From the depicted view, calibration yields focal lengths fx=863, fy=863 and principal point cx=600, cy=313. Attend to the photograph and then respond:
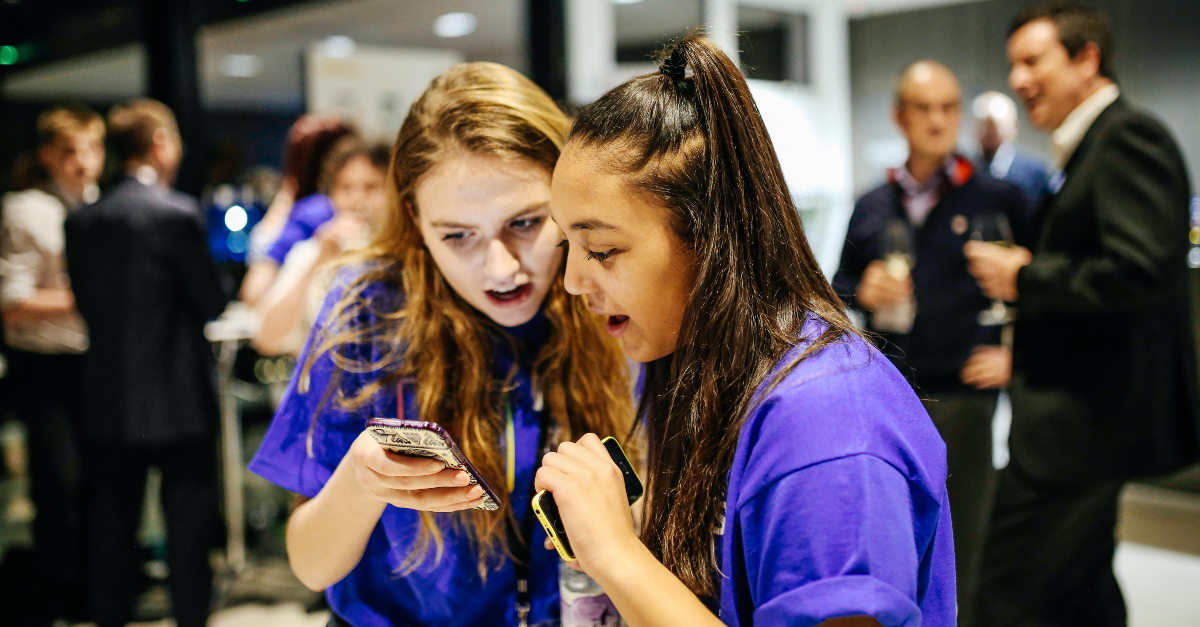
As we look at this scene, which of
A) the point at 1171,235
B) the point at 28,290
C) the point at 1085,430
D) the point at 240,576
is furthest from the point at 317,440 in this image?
the point at 28,290

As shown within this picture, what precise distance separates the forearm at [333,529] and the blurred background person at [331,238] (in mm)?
1646

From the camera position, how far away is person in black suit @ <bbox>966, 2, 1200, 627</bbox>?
7.13 feet

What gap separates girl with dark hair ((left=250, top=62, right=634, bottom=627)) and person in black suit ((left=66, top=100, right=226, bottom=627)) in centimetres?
202

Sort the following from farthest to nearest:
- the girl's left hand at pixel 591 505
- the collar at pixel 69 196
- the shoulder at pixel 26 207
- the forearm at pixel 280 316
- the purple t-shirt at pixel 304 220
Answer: the collar at pixel 69 196 → the shoulder at pixel 26 207 → the purple t-shirt at pixel 304 220 → the forearm at pixel 280 316 → the girl's left hand at pixel 591 505

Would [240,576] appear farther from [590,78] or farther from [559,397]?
[590,78]

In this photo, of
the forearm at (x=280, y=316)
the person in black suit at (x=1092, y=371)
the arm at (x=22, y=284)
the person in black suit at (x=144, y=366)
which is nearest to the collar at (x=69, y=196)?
the arm at (x=22, y=284)

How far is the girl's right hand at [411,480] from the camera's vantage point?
0.96 meters

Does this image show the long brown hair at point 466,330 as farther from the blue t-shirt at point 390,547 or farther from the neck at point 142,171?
the neck at point 142,171

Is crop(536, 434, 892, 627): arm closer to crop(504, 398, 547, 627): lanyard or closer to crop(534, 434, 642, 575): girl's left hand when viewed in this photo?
crop(534, 434, 642, 575): girl's left hand

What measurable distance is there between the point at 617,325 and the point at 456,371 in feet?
1.14

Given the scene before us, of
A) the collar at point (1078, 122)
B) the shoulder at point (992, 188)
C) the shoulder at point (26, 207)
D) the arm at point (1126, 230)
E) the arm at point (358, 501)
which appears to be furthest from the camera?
the shoulder at point (26, 207)

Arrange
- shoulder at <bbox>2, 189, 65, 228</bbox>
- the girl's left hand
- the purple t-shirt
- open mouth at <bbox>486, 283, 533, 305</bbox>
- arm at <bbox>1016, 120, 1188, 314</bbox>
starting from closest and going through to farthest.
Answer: the girl's left hand, open mouth at <bbox>486, 283, 533, 305</bbox>, arm at <bbox>1016, 120, 1188, 314</bbox>, the purple t-shirt, shoulder at <bbox>2, 189, 65, 228</bbox>

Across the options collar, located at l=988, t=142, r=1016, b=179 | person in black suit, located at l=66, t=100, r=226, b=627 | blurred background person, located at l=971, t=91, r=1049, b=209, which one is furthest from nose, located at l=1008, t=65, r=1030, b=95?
collar, located at l=988, t=142, r=1016, b=179

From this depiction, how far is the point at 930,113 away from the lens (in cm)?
290
